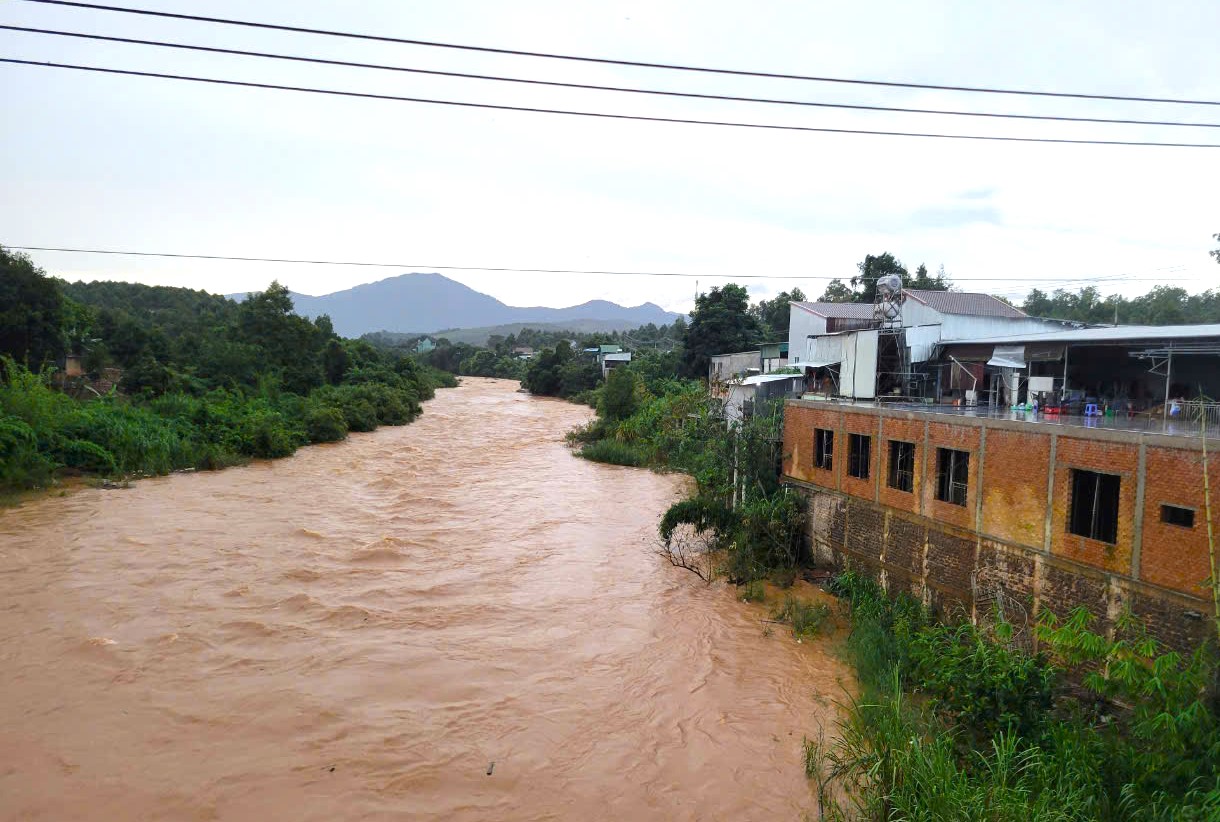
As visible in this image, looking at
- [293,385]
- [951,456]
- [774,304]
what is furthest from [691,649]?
[774,304]

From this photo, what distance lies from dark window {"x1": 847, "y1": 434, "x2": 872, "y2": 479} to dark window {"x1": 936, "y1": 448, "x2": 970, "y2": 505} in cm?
189

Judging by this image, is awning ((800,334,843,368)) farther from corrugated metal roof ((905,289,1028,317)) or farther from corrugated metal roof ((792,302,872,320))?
corrugated metal roof ((792,302,872,320))

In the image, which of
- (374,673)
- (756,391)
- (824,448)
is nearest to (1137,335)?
(824,448)

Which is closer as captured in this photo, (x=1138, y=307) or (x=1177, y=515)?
(x=1177, y=515)

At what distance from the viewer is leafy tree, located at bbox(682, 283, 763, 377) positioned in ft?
134

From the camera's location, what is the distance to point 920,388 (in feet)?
54.4

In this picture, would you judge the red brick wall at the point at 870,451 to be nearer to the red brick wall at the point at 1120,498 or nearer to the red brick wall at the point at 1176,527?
the red brick wall at the point at 1120,498

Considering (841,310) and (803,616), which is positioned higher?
(841,310)

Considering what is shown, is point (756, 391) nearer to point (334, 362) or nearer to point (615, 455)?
point (615, 455)

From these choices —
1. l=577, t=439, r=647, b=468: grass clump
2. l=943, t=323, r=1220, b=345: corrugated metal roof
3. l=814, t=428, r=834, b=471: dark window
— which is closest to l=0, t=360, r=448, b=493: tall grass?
l=577, t=439, r=647, b=468: grass clump

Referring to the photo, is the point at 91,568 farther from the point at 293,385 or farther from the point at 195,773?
the point at 293,385

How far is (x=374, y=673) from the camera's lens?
392 inches

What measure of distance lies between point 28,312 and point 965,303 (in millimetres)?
31673

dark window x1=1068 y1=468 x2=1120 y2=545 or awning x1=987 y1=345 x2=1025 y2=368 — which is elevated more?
awning x1=987 y1=345 x2=1025 y2=368
